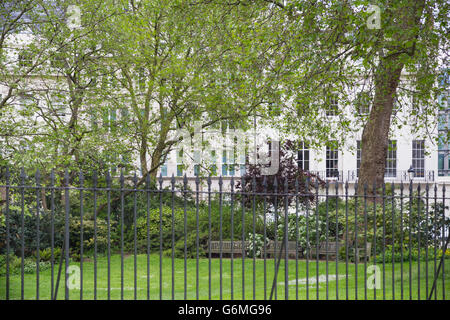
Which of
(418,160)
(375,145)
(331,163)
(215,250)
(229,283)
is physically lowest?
(229,283)

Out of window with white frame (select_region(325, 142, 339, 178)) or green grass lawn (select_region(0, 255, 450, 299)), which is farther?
window with white frame (select_region(325, 142, 339, 178))

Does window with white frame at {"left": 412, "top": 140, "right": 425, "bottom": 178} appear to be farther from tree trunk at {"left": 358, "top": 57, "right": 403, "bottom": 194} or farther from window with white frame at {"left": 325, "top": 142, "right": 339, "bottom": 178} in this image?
tree trunk at {"left": 358, "top": 57, "right": 403, "bottom": 194}

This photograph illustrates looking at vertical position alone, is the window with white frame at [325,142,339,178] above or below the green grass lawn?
above

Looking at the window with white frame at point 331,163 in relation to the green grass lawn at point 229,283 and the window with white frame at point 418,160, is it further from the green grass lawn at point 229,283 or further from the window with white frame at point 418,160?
the green grass lawn at point 229,283

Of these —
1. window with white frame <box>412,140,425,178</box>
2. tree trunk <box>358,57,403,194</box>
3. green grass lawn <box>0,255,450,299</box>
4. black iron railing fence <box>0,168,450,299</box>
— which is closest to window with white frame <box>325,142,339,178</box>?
window with white frame <box>412,140,425,178</box>

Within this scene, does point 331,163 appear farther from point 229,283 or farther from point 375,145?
point 229,283

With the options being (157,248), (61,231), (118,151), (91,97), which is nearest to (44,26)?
(91,97)

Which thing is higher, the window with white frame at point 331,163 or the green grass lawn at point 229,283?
the window with white frame at point 331,163

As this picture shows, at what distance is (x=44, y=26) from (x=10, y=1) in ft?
4.66

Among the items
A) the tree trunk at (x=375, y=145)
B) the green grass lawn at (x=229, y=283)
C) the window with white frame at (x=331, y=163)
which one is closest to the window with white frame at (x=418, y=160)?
the window with white frame at (x=331, y=163)

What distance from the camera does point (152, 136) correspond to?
684 inches

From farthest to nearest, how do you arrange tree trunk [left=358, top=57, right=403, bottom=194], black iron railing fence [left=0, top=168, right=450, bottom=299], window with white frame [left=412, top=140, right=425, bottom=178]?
window with white frame [left=412, top=140, right=425, bottom=178] < tree trunk [left=358, top=57, right=403, bottom=194] < black iron railing fence [left=0, top=168, right=450, bottom=299]

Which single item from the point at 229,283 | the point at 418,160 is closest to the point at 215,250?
the point at 229,283
